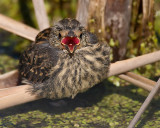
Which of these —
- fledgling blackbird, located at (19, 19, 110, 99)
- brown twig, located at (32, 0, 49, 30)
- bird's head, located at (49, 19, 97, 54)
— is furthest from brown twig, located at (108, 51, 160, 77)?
brown twig, located at (32, 0, 49, 30)

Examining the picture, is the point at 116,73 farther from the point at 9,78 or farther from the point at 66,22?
the point at 9,78

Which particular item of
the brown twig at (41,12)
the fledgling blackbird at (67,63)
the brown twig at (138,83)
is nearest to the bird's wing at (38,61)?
the fledgling blackbird at (67,63)

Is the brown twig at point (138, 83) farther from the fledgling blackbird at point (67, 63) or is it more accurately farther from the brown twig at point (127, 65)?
the fledgling blackbird at point (67, 63)

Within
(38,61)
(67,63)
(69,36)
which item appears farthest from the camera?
(38,61)

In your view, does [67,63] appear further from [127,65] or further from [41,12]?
[41,12]

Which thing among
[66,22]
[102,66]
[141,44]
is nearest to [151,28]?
[141,44]

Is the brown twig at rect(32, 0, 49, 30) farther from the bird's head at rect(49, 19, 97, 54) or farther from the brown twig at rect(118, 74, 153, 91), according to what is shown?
the brown twig at rect(118, 74, 153, 91)

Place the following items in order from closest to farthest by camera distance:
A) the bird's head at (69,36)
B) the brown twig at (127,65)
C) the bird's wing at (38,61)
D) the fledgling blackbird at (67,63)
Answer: the bird's head at (69,36)
the fledgling blackbird at (67,63)
the bird's wing at (38,61)
the brown twig at (127,65)

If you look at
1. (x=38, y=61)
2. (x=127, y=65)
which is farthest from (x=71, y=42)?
(x=127, y=65)
